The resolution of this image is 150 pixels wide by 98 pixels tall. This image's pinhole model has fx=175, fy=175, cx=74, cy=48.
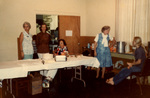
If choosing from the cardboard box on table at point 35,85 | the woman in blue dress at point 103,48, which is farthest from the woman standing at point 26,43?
the woman in blue dress at point 103,48

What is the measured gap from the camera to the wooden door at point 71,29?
6.77 meters

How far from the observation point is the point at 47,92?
3850 mm

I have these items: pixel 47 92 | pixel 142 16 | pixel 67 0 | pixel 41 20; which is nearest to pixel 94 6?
pixel 67 0

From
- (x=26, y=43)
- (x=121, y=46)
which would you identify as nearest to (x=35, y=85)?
(x=26, y=43)

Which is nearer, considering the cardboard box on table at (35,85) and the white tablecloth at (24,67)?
the white tablecloth at (24,67)

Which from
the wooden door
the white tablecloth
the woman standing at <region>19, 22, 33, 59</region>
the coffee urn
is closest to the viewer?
the white tablecloth

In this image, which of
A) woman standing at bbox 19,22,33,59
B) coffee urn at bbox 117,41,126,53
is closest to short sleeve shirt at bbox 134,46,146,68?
coffee urn at bbox 117,41,126,53

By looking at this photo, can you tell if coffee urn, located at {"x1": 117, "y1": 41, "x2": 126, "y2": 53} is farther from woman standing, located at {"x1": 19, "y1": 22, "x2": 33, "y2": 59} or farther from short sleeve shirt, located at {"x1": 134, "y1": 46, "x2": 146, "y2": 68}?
woman standing, located at {"x1": 19, "y1": 22, "x2": 33, "y2": 59}

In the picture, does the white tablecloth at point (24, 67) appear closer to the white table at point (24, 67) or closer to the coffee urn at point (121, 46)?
the white table at point (24, 67)

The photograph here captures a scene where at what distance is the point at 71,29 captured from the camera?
6.96 m

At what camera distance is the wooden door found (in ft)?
22.2

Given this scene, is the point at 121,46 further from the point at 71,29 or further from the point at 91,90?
the point at 71,29

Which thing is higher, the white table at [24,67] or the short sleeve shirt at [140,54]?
the short sleeve shirt at [140,54]

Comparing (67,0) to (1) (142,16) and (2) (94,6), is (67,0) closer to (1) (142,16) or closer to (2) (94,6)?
(2) (94,6)
